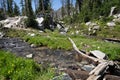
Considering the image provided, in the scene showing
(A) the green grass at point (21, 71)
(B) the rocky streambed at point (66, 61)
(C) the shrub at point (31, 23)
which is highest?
(A) the green grass at point (21, 71)

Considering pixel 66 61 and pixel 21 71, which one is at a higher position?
pixel 21 71

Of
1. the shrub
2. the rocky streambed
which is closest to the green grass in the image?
the rocky streambed

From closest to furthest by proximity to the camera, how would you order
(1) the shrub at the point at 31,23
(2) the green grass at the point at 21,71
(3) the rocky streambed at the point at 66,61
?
(2) the green grass at the point at 21,71 < (3) the rocky streambed at the point at 66,61 < (1) the shrub at the point at 31,23

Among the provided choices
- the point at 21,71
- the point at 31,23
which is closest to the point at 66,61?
the point at 21,71

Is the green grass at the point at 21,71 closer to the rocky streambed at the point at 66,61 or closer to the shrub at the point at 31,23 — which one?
the rocky streambed at the point at 66,61

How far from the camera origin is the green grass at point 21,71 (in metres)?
10.7

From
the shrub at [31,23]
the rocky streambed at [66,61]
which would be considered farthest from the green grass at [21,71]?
the shrub at [31,23]

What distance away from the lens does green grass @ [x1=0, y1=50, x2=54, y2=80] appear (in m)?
10.7

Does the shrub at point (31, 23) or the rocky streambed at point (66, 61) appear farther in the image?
the shrub at point (31, 23)

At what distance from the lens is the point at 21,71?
36.0ft

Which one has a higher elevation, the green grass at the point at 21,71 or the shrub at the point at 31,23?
the green grass at the point at 21,71

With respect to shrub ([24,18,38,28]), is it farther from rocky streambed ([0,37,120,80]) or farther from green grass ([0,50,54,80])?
green grass ([0,50,54,80])

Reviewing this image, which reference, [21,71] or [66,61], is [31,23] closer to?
[66,61]

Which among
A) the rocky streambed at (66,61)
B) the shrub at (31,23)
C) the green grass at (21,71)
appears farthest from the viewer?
the shrub at (31,23)
